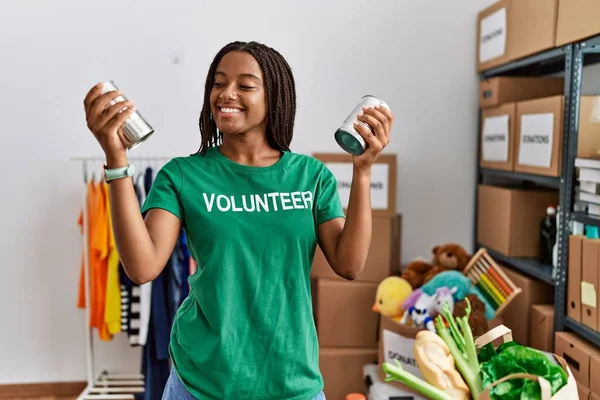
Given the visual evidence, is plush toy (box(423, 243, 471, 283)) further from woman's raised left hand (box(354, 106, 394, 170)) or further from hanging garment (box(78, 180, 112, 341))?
woman's raised left hand (box(354, 106, 394, 170))

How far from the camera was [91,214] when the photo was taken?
111 inches

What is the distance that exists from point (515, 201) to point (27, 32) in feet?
7.74

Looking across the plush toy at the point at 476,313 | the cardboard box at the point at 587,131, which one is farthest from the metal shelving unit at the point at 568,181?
the plush toy at the point at 476,313

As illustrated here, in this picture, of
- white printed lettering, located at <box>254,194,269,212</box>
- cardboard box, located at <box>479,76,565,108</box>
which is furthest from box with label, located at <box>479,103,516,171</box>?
white printed lettering, located at <box>254,194,269,212</box>

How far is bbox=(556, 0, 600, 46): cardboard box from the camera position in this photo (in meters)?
1.99

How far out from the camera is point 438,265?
284 cm

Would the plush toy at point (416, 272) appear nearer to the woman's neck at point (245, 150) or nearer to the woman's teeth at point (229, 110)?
the woman's neck at point (245, 150)

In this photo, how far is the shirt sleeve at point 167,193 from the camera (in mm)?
1049

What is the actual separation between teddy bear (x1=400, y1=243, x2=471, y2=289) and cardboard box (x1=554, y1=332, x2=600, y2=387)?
0.66 metres

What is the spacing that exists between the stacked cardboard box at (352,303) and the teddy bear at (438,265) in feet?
0.37

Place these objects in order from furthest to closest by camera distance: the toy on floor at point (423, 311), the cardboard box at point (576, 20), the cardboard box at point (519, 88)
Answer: the cardboard box at point (519, 88), the toy on floor at point (423, 311), the cardboard box at point (576, 20)

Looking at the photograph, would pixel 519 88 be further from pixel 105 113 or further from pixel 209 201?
pixel 105 113

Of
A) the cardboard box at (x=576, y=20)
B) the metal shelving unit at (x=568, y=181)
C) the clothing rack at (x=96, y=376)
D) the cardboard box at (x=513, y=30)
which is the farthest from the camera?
the clothing rack at (x=96, y=376)

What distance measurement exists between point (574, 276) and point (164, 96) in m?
1.98
